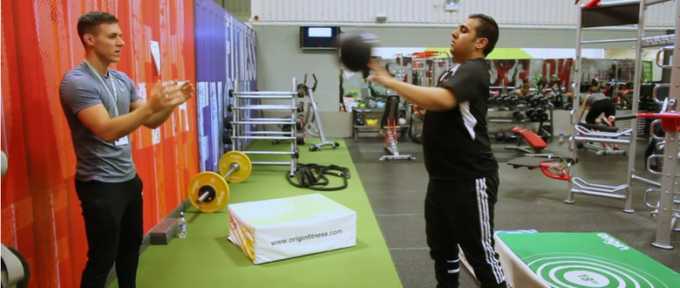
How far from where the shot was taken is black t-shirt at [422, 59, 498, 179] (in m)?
1.92

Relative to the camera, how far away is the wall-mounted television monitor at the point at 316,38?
9148 millimetres

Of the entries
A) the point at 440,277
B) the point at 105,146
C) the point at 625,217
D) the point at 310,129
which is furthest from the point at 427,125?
the point at 310,129

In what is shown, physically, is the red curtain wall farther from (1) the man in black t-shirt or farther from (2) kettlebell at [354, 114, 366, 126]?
(2) kettlebell at [354, 114, 366, 126]

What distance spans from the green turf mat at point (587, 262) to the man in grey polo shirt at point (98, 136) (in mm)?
2190

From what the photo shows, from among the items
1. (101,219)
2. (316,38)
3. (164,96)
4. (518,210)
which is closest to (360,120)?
(316,38)

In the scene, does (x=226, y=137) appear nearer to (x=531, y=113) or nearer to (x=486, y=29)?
(x=486, y=29)

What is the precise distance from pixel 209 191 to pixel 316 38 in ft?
19.1

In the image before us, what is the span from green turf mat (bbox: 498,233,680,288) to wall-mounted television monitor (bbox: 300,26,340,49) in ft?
22.2

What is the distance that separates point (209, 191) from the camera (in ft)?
13.1

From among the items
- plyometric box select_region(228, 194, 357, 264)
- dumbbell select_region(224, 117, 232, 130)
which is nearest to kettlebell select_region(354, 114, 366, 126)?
dumbbell select_region(224, 117, 232, 130)

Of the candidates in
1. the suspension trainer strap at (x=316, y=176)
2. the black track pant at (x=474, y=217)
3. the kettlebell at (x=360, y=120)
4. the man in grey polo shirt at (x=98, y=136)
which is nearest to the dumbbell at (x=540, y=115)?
the kettlebell at (x=360, y=120)

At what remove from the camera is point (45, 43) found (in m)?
2.08

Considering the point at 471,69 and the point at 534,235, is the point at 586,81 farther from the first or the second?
the point at 471,69

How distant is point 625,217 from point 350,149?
15.3 ft
